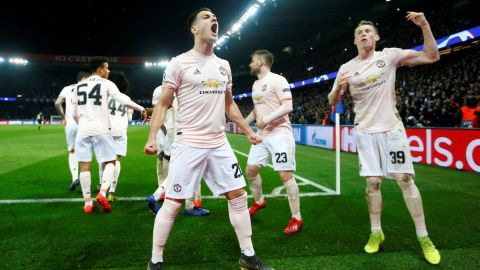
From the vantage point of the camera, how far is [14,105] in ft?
200

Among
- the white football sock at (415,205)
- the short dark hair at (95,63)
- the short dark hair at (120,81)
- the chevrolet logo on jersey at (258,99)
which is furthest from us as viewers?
the short dark hair at (120,81)

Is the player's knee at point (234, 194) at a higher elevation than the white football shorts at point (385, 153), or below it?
below

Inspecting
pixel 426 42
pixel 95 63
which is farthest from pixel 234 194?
pixel 95 63

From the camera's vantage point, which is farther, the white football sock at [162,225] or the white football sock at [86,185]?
the white football sock at [86,185]

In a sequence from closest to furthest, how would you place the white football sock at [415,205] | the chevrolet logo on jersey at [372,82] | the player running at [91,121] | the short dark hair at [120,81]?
the white football sock at [415,205], the chevrolet logo on jersey at [372,82], the player running at [91,121], the short dark hair at [120,81]

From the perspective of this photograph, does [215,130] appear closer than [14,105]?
Yes

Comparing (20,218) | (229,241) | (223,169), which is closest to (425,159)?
(229,241)

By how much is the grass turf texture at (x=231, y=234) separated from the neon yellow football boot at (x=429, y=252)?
0.22ft

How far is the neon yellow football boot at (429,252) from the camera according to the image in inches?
125

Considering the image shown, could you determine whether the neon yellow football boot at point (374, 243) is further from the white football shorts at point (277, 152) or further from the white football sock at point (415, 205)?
the white football shorts at point (277, 152)

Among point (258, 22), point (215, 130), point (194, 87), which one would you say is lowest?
point (215, 130)

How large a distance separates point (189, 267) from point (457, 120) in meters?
11.0

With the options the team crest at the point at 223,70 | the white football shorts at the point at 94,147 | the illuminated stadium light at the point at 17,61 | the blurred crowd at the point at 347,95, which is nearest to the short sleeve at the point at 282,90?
the team crest at the point at 223,70

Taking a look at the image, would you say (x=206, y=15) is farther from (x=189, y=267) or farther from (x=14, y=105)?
(x=14, y=105)
